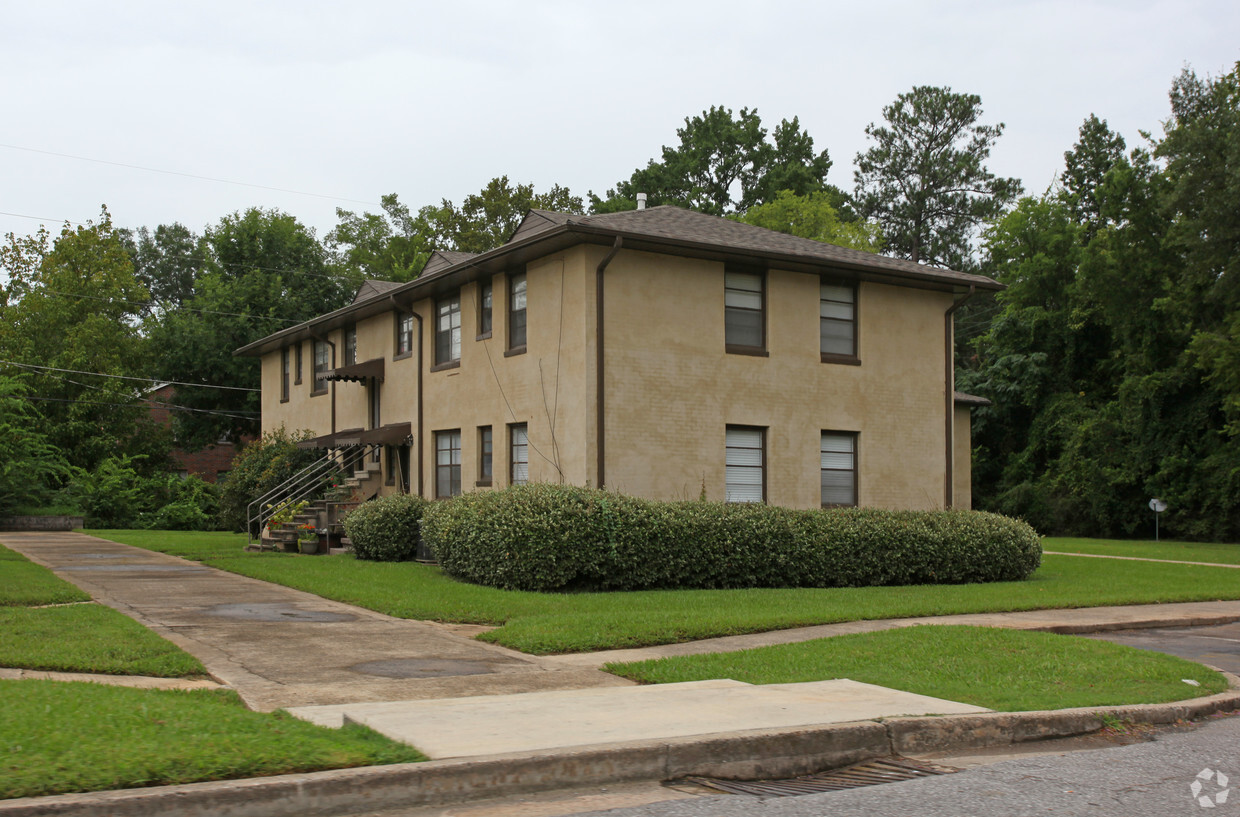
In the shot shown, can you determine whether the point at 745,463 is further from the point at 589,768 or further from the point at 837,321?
the point at 589,768

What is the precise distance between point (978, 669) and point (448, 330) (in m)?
16.2

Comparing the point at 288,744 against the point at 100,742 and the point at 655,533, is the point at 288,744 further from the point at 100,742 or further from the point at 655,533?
the point at 655,533

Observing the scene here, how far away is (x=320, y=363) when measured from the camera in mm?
31547

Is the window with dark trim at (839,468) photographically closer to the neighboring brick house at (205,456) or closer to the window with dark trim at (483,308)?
the window with dark trim at (483,308)

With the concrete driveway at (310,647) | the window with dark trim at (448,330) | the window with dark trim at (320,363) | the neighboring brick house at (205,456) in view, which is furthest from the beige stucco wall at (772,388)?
the neighboring brick house at (205,456)

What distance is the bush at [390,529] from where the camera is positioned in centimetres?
2167

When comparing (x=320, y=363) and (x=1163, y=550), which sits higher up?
(x=320, y=363)

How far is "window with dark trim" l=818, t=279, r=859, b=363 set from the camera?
21984mm

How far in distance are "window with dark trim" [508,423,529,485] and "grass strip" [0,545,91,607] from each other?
7.95m

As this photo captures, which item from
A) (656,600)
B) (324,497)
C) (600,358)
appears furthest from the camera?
(324,497)

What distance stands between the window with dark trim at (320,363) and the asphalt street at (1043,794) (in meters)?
26.3

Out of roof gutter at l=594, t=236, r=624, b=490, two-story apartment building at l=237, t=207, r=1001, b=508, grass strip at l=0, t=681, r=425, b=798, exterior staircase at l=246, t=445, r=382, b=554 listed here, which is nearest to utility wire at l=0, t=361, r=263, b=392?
exterior staircase at l=246, t=445, r=382, b=554

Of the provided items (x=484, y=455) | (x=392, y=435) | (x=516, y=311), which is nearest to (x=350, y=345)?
(x=392, y=435)

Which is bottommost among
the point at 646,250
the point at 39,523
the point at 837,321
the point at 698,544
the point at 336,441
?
the point at 39,523
